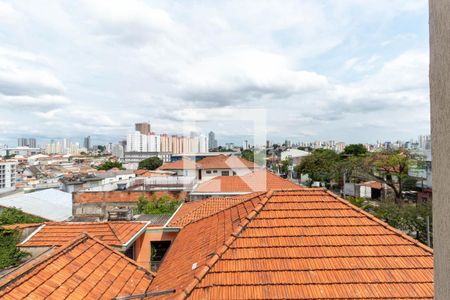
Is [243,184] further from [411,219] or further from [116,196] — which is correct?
[411,219]

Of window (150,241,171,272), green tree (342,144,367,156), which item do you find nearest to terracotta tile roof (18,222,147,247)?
window (150,241,171,272)

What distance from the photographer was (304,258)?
4.54 meters

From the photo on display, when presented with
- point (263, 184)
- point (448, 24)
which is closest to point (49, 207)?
point (263, 184)

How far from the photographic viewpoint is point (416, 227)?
1448 centimetres

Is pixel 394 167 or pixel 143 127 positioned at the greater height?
pixel 143 127

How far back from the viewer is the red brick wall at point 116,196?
1808cm

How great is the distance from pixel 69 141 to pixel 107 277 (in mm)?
214513

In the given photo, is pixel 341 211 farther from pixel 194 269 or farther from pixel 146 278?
pixel 146 278

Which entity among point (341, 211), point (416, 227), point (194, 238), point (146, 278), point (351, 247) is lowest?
point (416, 227)

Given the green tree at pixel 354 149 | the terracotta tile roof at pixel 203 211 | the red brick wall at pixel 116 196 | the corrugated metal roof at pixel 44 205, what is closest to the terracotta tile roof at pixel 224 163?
the red brick wall at pixel 116 196

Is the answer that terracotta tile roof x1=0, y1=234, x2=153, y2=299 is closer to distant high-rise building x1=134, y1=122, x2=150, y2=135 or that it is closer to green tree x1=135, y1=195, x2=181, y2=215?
green tree x1=135, y1=195, x2=181, y2=215

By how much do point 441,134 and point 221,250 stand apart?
396cm

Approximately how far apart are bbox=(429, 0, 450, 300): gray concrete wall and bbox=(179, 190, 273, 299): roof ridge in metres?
3.29

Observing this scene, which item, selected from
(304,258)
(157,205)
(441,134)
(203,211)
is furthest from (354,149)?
(441,134)
